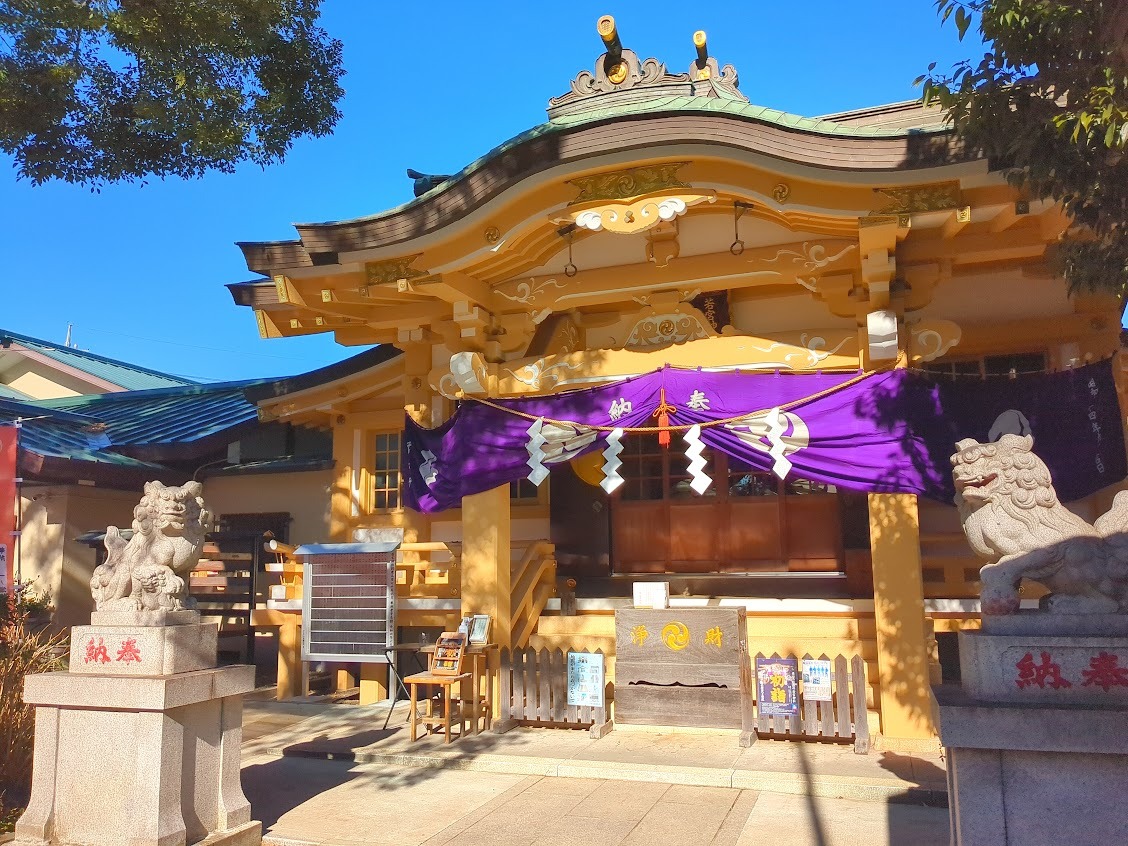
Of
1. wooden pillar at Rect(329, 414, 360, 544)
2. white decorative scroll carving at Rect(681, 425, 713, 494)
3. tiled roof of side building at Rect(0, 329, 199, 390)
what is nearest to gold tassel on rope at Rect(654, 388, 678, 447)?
white decorative scroll carving at Rect(681, 425, 713, 494)

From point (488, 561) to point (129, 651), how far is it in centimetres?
425

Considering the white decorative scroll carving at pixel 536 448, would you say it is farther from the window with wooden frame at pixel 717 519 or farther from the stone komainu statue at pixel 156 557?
the stone komainu statue at pixel 156 557

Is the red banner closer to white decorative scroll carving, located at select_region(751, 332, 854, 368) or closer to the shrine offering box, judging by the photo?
the shrine offering box

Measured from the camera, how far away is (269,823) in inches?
246

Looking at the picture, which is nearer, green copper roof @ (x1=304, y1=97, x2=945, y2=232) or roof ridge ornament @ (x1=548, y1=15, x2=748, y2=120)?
green copper roof @ (x1=304, y1=97, x2=945, y2=232)

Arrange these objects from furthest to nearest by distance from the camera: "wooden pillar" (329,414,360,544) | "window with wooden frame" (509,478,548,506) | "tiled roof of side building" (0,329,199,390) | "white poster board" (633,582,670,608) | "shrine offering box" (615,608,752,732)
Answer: "tiled roof of side building" (0,329,199,390) → "wooden pillar" (329,414,360,544) → "window with wooden frame" (509,478,548,506) → "white poster board" (633,582,670,608) → "shrine offering box" (615,608,752,732)

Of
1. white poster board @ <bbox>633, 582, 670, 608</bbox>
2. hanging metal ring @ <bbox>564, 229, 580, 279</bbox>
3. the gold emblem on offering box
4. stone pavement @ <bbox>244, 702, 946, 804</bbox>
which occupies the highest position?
A: hanging metal ring @ <bbox>564, 229, 580, 279</bbox>

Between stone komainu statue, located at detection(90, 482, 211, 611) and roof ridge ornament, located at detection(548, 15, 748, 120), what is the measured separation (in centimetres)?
611

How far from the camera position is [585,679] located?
863 centimetres

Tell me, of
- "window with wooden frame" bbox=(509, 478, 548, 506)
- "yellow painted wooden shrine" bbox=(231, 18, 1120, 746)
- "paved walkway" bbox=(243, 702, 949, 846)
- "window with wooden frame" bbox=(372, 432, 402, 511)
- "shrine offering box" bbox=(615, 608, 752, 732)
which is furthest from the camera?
"window with wooden frame" bbox=(372, 432, 402, 511)

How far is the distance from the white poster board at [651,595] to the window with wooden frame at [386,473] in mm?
4795

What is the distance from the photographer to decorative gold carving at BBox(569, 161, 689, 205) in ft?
26.1

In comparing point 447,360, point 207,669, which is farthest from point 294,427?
point 207,669

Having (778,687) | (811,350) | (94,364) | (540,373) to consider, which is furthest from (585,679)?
(94,364)
